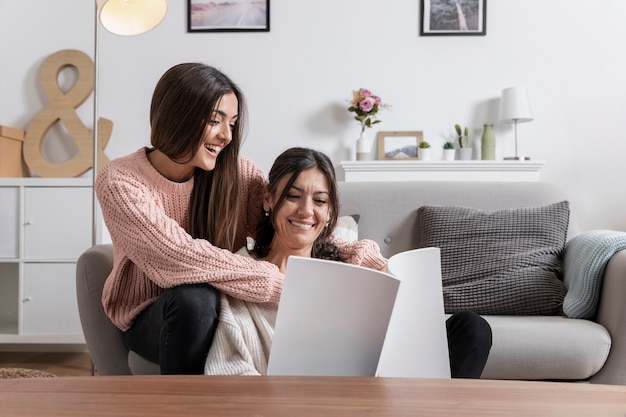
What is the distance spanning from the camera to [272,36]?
344cm

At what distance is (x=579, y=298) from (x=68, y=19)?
9.50 ft

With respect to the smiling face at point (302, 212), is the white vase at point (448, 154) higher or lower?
higher

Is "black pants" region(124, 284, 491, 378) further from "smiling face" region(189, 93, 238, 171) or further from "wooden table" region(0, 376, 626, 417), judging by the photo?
"wooden table" region(0, 376, 626, 417)

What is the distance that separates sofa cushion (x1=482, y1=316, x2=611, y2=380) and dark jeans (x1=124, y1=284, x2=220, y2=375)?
896 mm

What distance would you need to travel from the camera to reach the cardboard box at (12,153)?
3229 mm

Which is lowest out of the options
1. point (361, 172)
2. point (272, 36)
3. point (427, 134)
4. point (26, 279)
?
point (26, 279)

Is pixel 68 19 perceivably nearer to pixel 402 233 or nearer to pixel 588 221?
pixel 402 233

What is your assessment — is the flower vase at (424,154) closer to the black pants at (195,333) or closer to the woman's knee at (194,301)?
the black pants at (195,333)

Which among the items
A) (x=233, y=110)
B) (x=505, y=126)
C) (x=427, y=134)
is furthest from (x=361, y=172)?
(x=233, y=110)

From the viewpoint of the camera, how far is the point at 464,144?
10.9 ft

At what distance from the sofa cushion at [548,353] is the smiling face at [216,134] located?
0.93 meters

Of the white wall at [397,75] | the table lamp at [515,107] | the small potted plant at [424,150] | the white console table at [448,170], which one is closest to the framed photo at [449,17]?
the white wall at [397,75]

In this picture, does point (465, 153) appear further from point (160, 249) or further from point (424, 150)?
point (160, 249)

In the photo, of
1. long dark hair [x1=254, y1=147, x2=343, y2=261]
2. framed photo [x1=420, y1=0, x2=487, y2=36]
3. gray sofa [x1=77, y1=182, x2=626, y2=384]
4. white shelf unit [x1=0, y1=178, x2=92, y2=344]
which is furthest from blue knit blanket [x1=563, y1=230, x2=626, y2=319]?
white shelf unit [x1=0, y1=178, x2=92, y2=344]
